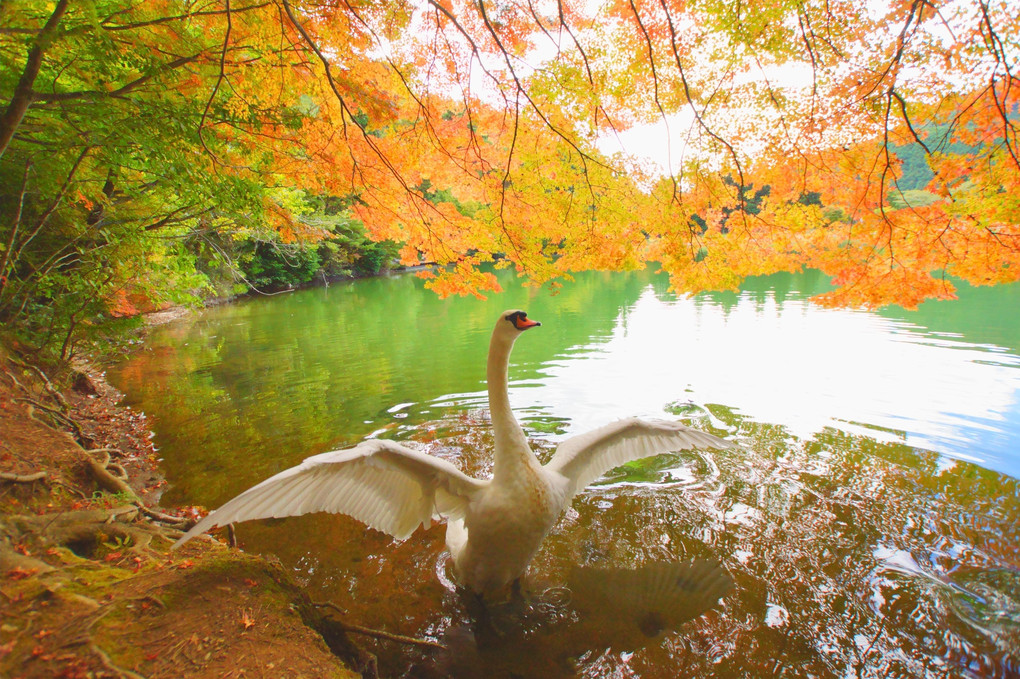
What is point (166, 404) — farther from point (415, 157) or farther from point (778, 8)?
point (778, 8)

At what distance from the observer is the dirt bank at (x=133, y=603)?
138 cm

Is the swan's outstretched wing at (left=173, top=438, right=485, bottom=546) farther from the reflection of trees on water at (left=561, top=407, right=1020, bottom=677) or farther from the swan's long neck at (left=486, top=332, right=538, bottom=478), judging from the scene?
the reflection of trees on water at (left=561, top=407, right=1020, bottom=677)

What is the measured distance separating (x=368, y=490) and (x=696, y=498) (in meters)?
2.92

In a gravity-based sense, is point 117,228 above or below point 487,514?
above

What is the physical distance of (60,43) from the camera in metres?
2.80

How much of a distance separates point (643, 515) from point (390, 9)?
499 centimetres

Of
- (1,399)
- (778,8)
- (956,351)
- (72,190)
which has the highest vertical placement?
(778,8)

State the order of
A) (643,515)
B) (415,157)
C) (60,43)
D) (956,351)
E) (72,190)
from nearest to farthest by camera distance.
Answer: (60,43)
(643,515)
(72,190)
(415,157)
(956,351)

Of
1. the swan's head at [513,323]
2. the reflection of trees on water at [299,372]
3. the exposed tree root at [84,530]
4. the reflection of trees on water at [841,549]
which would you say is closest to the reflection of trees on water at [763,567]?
the reflection of trees on water at [841,549]

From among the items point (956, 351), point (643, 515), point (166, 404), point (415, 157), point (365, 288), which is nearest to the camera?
point (643, 515)

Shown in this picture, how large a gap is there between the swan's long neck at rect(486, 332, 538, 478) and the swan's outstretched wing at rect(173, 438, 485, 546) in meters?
0.23

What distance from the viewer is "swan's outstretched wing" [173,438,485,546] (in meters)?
1.89

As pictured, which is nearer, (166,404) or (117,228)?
(117,228)

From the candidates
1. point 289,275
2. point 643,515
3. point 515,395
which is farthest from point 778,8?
point 289,275
